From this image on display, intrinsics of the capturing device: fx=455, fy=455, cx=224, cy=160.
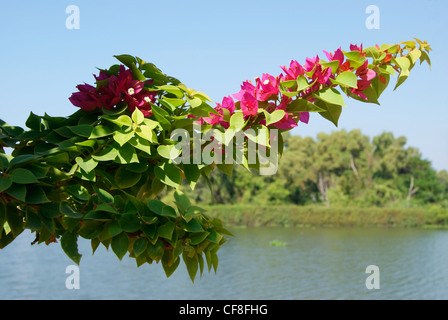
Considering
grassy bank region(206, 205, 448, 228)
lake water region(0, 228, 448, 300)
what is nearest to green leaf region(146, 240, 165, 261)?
lake water region(0, 228, 448, 300)

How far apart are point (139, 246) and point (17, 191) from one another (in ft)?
0.72

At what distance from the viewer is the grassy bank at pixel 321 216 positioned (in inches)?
874

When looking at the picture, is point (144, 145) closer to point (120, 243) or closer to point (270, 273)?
point (120, 243)

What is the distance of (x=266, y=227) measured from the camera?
901 inches

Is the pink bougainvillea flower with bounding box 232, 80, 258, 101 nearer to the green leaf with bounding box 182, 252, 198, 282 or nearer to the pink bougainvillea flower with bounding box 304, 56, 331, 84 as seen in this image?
the pink bougainvillea flower with bounding box 304, 56, 331, 84

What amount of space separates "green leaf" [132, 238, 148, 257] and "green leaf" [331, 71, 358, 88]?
447 mm

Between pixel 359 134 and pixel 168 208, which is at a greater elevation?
pixel 359 134

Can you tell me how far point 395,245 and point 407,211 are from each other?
18.9 ft

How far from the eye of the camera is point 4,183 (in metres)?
0.72

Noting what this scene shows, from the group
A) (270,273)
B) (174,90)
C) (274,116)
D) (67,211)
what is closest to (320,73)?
(274,116)

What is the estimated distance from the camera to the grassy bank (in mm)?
22203
